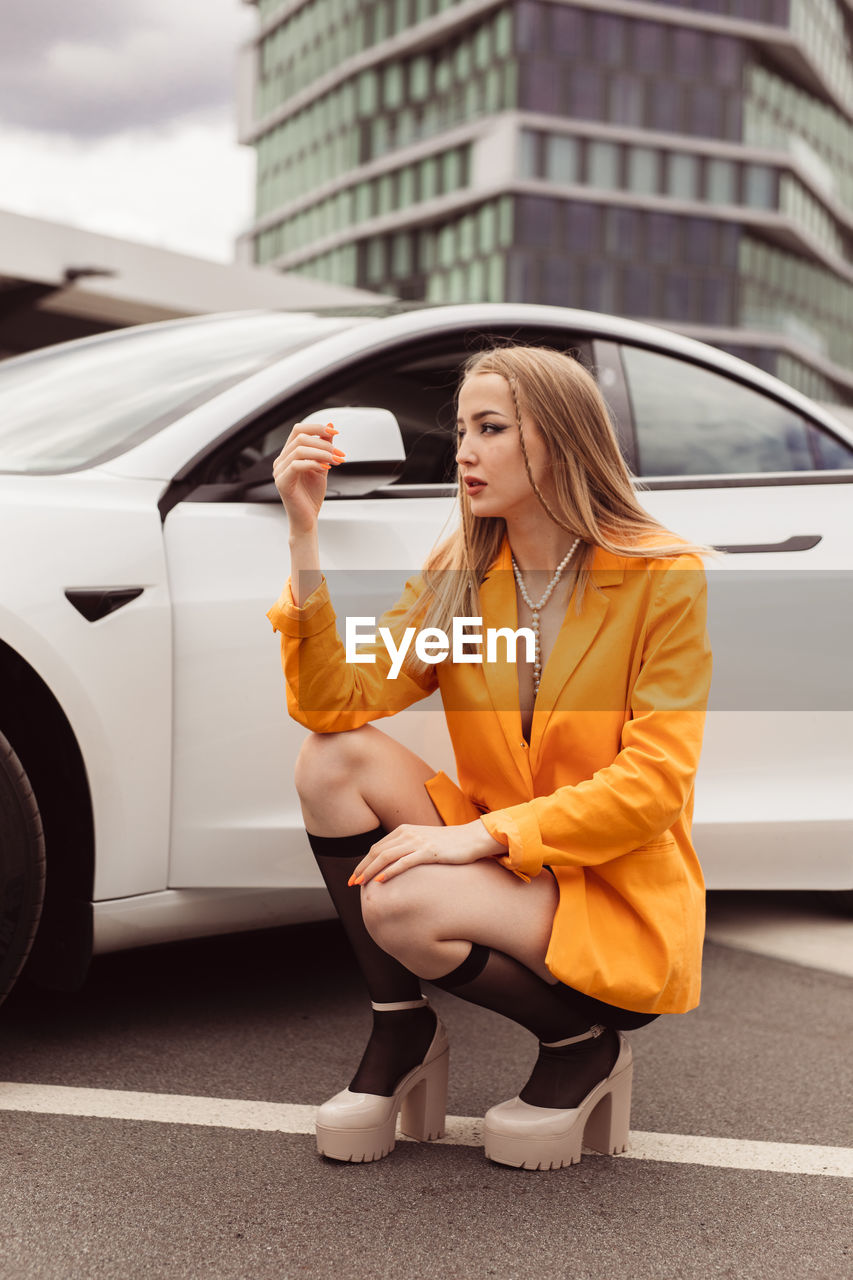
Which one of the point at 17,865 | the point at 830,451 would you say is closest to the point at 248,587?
the point at 17,865

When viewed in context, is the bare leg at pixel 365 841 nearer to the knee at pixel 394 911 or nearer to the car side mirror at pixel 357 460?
the knee at pixel 394 911

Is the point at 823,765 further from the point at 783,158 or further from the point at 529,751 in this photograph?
the point at 783,158

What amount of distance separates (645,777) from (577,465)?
1.62ft

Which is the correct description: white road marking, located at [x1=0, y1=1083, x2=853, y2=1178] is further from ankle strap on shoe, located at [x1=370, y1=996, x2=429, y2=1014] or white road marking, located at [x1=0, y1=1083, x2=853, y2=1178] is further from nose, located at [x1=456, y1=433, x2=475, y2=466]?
nose, located at [x1=456, y1=433, x2=475, y2=466]

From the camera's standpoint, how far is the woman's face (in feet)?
6.66

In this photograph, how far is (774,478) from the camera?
2.91m

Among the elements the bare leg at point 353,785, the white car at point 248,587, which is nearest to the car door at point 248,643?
the white car at point 248,587

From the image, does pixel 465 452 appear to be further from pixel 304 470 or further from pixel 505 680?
pixel 505 680

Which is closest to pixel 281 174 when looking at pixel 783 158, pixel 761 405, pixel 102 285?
pixel 783 158

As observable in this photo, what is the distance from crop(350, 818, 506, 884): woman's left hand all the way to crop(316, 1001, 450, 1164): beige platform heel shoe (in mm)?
264

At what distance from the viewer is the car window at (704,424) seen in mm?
3010

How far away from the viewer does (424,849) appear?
6.24ft

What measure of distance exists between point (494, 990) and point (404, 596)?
0.68 m

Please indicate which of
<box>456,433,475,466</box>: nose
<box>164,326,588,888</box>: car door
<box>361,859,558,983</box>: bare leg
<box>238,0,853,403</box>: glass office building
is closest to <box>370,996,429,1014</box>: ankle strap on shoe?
<box>361,859,558,983</box>: bare leg
